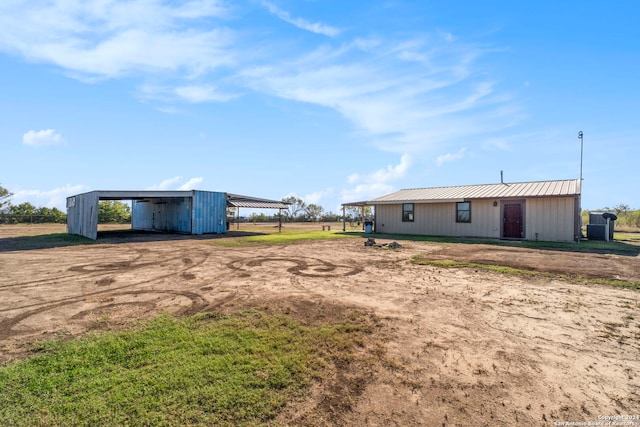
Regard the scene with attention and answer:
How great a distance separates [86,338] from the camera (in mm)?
3469

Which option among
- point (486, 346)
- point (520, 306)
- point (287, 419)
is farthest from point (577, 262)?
point (287, 419)

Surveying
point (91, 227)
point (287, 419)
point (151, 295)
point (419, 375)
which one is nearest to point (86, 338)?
point (151, 295)

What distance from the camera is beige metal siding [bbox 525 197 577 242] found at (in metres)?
14.0

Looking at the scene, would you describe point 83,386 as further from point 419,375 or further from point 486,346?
point 486,346

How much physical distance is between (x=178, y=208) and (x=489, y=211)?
20822 millimetres

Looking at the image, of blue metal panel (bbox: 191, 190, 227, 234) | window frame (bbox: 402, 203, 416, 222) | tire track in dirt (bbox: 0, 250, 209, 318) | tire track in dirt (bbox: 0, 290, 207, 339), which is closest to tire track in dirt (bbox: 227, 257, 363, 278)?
tire track in dirt (bbox: 0, 250, 209, 318)

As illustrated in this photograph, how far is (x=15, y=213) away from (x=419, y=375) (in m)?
44.8

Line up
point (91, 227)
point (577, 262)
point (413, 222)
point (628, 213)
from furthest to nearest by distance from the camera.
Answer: point (628, 213) < point (413, 222) < point (91, 227) < point (577, 262)

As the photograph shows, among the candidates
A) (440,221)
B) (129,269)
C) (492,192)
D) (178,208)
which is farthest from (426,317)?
(178,208)

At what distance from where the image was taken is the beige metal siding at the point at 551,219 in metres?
14.0

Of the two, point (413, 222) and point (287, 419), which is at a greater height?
point (413, 222)

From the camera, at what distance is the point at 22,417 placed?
2166mm

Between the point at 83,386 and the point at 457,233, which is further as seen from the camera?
the point at 457,233

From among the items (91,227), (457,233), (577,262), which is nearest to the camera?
(577,262)
